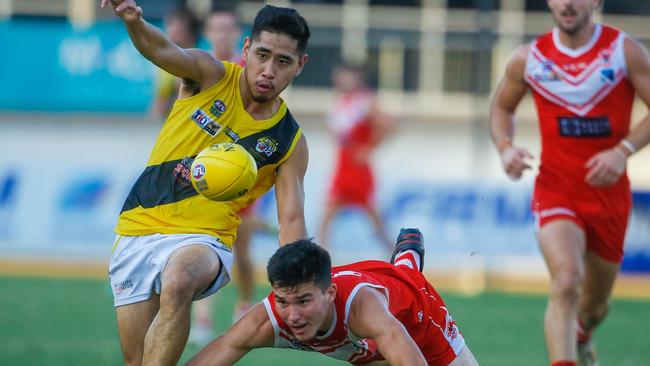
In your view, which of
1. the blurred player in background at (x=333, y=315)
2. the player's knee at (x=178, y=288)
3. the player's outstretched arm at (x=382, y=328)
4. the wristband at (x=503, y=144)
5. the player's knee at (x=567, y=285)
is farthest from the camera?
the wristband at (x=503, y=144)

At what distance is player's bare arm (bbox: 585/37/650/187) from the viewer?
727cm

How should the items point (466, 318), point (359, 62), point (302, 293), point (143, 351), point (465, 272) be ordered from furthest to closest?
point (359, 62), point (465, 272), point (466, 318), point (143, 351), point (302, 293)

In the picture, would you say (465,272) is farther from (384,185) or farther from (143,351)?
(143,351)

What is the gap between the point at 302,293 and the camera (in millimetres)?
5609

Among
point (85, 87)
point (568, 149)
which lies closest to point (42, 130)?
point (85, 87)

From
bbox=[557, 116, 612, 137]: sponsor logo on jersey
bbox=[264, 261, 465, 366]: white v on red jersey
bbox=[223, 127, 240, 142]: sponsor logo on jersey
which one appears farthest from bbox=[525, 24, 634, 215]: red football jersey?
bbox=[223, 127, 240, 142]: sponsor logo on jersey

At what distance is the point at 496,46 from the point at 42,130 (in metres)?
6.63

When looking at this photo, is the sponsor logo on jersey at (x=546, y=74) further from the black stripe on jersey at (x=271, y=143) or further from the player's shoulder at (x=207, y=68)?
the player's shoulder at (x=207, y=68)

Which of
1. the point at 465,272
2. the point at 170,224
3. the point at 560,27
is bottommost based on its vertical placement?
the point at 465,272

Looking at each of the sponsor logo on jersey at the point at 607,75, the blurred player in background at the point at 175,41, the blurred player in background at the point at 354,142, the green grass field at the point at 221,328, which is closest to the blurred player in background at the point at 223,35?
the blurred player in background at the point at 175,41

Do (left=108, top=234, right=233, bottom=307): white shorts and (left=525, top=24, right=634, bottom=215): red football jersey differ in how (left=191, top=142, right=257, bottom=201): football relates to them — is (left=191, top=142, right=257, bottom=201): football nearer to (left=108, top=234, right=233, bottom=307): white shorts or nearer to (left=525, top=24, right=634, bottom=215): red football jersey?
(left=108, top=234, right=233, bottom=307): white shorts

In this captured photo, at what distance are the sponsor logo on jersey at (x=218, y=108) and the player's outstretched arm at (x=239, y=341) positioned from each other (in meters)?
1.09

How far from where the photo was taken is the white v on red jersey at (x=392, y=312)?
589 cm

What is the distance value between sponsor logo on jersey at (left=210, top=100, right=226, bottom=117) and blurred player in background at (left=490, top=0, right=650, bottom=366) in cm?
205
